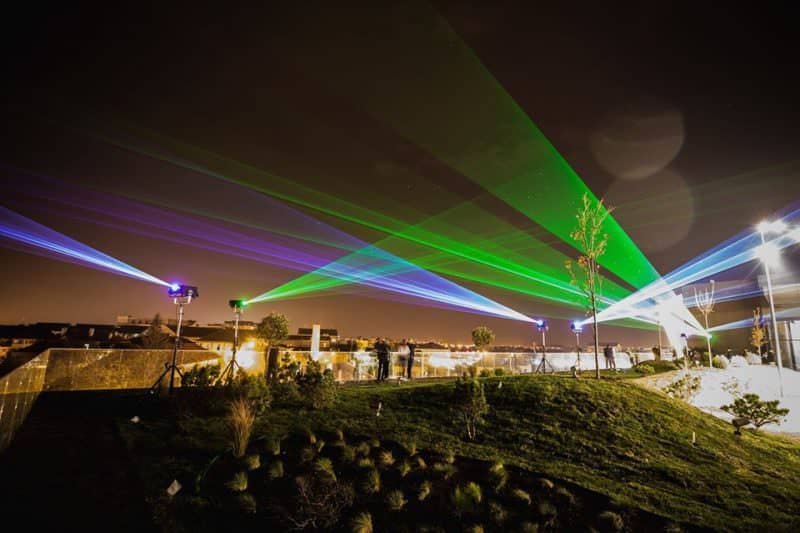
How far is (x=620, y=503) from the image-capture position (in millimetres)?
6270

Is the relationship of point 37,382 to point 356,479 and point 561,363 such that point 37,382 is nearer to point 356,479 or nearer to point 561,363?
point 356,479

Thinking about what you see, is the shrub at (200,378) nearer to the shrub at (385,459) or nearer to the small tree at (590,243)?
the shrub at (385,459)

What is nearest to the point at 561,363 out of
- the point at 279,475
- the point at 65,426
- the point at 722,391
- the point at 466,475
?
the point at 722,391

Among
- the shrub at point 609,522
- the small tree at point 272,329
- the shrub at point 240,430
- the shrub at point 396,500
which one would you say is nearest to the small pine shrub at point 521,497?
the shrub at point 609,522

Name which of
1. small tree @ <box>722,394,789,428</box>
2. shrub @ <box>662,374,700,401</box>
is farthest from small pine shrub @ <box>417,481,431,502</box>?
shrub @ <box>662,374,700,401</box>

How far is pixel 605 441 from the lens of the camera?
28.5 feet

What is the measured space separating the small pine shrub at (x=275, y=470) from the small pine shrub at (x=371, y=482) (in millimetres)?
1606

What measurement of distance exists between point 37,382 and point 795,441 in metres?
21.5

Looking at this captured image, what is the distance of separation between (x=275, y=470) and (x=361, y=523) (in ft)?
7.28

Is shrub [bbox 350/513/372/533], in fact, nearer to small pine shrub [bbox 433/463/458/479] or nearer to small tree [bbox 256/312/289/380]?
small pine shrub [bbox 433/463/458/479]

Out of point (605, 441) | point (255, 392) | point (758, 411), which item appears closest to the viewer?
point (605, 441)

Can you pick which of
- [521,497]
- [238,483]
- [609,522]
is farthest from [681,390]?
[238,483]

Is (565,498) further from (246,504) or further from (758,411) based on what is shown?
(758,411)

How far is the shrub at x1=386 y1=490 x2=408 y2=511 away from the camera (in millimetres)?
6541
